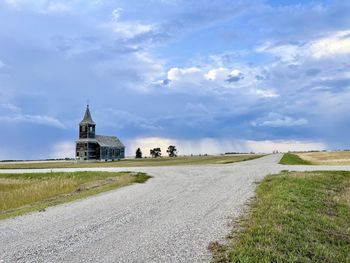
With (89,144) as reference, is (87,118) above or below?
above

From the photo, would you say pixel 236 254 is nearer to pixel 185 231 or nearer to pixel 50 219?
pixel 185 231

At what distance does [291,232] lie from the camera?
12438mm

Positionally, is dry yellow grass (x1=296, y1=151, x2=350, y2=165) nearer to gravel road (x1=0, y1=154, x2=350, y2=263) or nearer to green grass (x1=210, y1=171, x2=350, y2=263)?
green grass (x1=210, y1=171, x2=350, y2=263)

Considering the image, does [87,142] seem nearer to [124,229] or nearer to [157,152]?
[157,152]

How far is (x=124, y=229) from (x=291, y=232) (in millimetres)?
4904

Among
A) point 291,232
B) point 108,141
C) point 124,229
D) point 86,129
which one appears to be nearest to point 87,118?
point 86,129

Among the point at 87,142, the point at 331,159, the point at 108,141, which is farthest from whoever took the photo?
the point at 108,141

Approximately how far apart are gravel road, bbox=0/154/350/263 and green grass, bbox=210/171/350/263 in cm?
66

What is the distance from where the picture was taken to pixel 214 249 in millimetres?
10617

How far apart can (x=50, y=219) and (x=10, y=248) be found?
4.34 metres

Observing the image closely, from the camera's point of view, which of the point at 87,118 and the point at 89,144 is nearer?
the point at 89,144

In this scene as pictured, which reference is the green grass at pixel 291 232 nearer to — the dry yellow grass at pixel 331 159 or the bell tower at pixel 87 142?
the dry yellow grass at pixel 331 159

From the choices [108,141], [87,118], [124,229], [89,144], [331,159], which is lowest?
[124,229]

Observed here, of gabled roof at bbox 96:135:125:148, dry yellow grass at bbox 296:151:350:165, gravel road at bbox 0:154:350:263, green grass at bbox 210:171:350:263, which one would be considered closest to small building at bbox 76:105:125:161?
gabled roof at bbox 96:135:125:148
